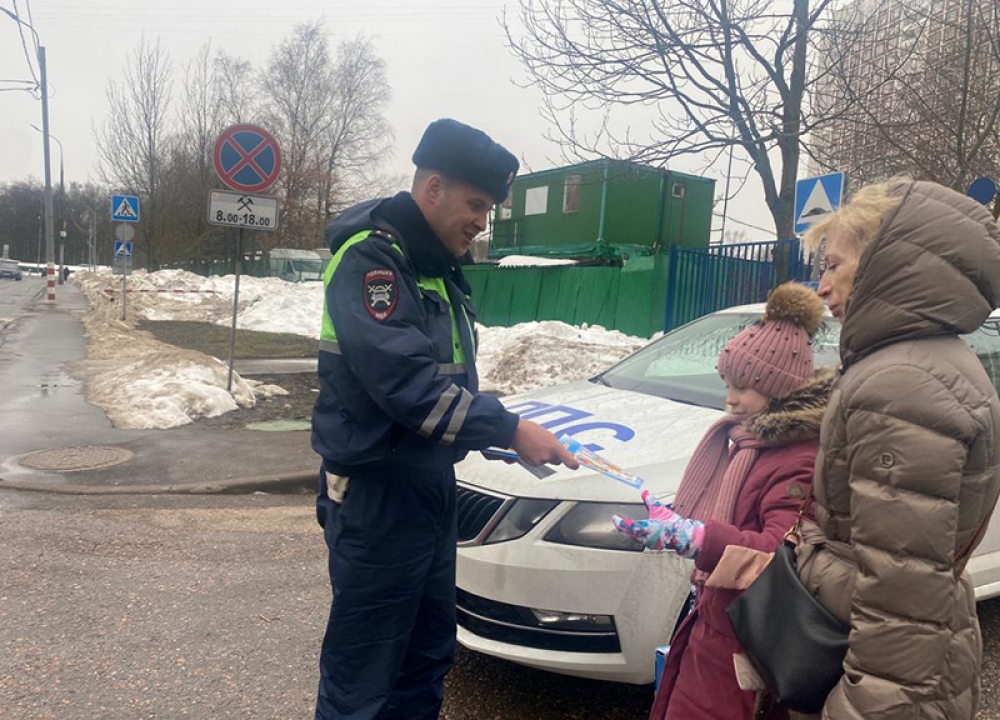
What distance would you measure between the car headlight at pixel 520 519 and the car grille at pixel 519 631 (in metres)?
0.25

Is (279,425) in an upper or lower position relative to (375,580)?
lower

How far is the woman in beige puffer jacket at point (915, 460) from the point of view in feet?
4.52

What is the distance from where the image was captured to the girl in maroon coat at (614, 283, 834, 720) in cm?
177

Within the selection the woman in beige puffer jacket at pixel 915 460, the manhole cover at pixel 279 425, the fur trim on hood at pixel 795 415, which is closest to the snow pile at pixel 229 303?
the manhole cover at pixel 279 425

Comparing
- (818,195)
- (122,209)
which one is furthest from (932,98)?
(122,209)

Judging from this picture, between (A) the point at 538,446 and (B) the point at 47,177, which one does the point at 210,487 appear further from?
(B) the point at 47,177

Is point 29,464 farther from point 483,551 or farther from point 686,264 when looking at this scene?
point 686,264

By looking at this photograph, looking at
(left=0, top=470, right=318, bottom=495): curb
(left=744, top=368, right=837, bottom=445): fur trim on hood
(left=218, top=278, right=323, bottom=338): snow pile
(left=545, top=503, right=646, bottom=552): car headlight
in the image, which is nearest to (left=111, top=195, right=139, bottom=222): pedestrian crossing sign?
(left=218, top=278, right=323, bottom=338): snow pile

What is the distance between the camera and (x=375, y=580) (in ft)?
7.19

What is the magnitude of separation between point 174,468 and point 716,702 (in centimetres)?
553

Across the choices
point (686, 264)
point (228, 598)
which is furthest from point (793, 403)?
point (686, 264)

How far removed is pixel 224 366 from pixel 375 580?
336 inches

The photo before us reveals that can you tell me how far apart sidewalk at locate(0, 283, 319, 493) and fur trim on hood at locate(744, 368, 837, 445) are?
4846 millimetres

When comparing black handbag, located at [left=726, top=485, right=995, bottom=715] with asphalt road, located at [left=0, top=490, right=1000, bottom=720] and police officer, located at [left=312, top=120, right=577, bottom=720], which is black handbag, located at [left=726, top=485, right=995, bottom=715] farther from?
asphalt road, located at [left=0, top=490, right=1000, bottom=720]
